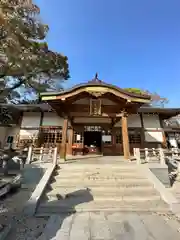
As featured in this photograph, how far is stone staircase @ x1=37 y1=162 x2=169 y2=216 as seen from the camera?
4.04m

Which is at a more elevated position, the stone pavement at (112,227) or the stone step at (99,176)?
the stone step at (99,176)

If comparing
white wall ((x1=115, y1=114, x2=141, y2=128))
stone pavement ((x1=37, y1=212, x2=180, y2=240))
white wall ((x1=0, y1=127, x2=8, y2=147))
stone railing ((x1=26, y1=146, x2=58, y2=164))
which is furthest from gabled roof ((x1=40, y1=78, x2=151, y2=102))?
white wall ((x1=0, y1=127, x2=8, y2=147))

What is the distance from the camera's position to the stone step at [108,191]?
4676 mm

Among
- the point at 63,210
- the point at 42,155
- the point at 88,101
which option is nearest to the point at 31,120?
the point at 88,101

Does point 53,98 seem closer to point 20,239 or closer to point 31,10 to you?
point 20,239

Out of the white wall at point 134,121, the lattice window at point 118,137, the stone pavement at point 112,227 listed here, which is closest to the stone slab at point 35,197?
the stone pavement at point 112,227

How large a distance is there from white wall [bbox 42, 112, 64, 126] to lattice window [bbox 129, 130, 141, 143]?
601 cm

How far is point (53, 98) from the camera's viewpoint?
26.2 feet

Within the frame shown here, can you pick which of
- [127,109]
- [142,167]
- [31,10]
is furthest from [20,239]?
[31,10]

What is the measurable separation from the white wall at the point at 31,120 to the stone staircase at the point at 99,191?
21.4ft

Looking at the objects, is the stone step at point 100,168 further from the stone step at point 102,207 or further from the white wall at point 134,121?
the white wall at point 134,121

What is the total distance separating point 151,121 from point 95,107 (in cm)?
629

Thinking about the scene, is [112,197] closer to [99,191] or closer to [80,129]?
[99,191]

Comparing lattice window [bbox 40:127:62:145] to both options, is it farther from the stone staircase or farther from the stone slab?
the stone slab
